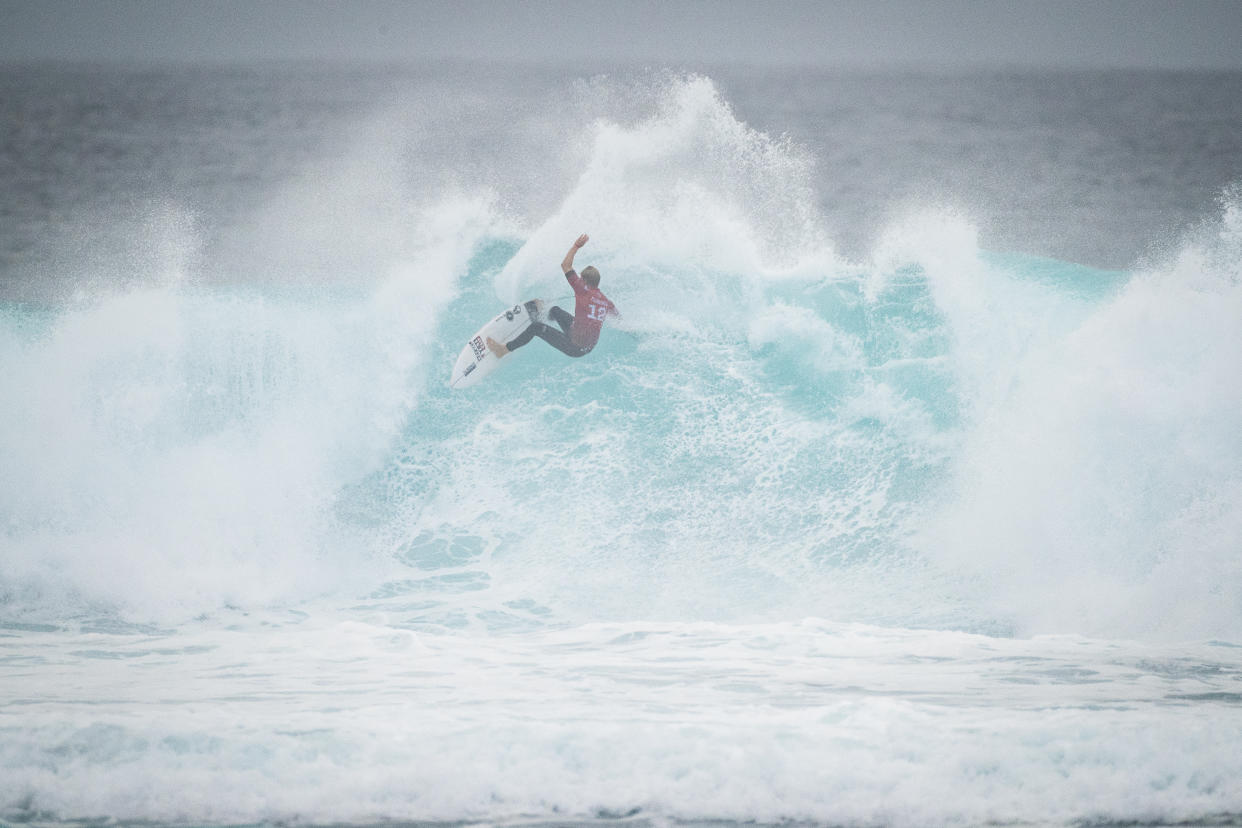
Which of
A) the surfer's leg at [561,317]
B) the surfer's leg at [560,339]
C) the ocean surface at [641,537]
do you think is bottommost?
the ocean surface at [641,537]

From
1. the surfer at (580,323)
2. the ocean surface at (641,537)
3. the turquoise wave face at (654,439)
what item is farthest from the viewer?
the surfer at (580,323)

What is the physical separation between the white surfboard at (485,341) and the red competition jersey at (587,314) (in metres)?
0.40

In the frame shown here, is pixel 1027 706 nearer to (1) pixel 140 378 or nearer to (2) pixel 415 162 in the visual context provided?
(1) pixel 140 378

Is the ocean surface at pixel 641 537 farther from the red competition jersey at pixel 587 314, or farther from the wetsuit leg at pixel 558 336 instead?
the red competition jersey at pixel 587 314

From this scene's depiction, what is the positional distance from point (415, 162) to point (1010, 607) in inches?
745

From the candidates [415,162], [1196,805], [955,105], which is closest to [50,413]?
[1196,805]

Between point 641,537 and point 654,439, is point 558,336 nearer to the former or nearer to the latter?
point 654,439

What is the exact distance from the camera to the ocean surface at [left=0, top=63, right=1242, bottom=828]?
158 inches

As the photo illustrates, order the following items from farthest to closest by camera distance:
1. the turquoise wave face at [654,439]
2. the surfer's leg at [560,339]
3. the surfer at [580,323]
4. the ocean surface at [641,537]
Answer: the surfer's leg at [560,339], the surfer at [580,323], the turquoise wave face at [654,439], the ocean surface at [641,537]

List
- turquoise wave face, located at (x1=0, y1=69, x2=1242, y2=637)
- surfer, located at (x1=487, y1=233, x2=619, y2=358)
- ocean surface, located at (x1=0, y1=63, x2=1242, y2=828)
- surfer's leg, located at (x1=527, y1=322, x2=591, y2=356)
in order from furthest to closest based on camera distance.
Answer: surfer's leg, located at (x1=527, y1=322, x2=591, y2=356)
surfer, located at (x1=487, y1=233, x2=619, y2=358)
turquoise wave face, located at (x1=0, y1=69, x2=1242, y2=637)
ocean surface, located at (x1=0, y1=63, x2=1242, y2=828)

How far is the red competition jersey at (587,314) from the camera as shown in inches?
300

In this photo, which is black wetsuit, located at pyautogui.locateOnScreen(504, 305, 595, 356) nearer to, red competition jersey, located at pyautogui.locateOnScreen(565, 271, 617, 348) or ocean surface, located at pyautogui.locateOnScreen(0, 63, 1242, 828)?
red competition jersey, located at pyautogui.locateOnScreen(565, 271, 617, 348)

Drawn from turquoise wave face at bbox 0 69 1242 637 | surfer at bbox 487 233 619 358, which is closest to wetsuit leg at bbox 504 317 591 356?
surfer at bbox 487 233 619 358

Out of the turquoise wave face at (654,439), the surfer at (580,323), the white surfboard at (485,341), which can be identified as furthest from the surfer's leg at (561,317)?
the turquoise wave face at (654,439)
